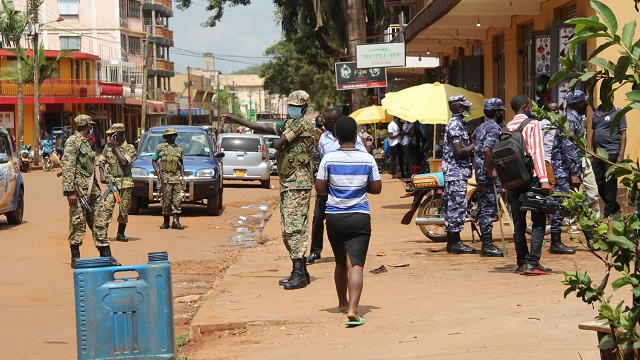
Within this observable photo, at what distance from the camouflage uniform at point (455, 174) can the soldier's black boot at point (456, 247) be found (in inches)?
5.4

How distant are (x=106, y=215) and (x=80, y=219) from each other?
81 centimetres

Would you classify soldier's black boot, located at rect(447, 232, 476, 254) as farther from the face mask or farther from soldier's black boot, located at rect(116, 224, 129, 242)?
soldier's black boot, located at rect(116, 224, 129, 242)

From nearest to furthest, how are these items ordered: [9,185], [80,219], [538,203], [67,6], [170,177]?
[538,203] → [80,219] → [170,177] → [9,185] → [67,6]

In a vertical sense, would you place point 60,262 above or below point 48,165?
below

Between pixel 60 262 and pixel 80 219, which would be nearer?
pixel 80 219

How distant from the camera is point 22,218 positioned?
1841cm

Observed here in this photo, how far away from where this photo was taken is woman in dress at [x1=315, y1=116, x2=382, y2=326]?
7809 mm

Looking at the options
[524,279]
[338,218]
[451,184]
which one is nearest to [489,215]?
[451,184]

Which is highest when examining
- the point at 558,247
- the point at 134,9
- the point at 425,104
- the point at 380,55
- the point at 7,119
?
the point at 134,9

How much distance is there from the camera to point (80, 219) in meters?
11.9

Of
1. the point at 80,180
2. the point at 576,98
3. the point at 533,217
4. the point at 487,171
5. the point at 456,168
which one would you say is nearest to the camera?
the point at 533,217

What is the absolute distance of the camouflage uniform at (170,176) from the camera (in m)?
16.8

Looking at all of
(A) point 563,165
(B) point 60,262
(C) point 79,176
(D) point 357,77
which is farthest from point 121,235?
(D) point 357,77

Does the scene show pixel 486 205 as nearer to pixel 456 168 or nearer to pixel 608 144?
pixel 456 168
